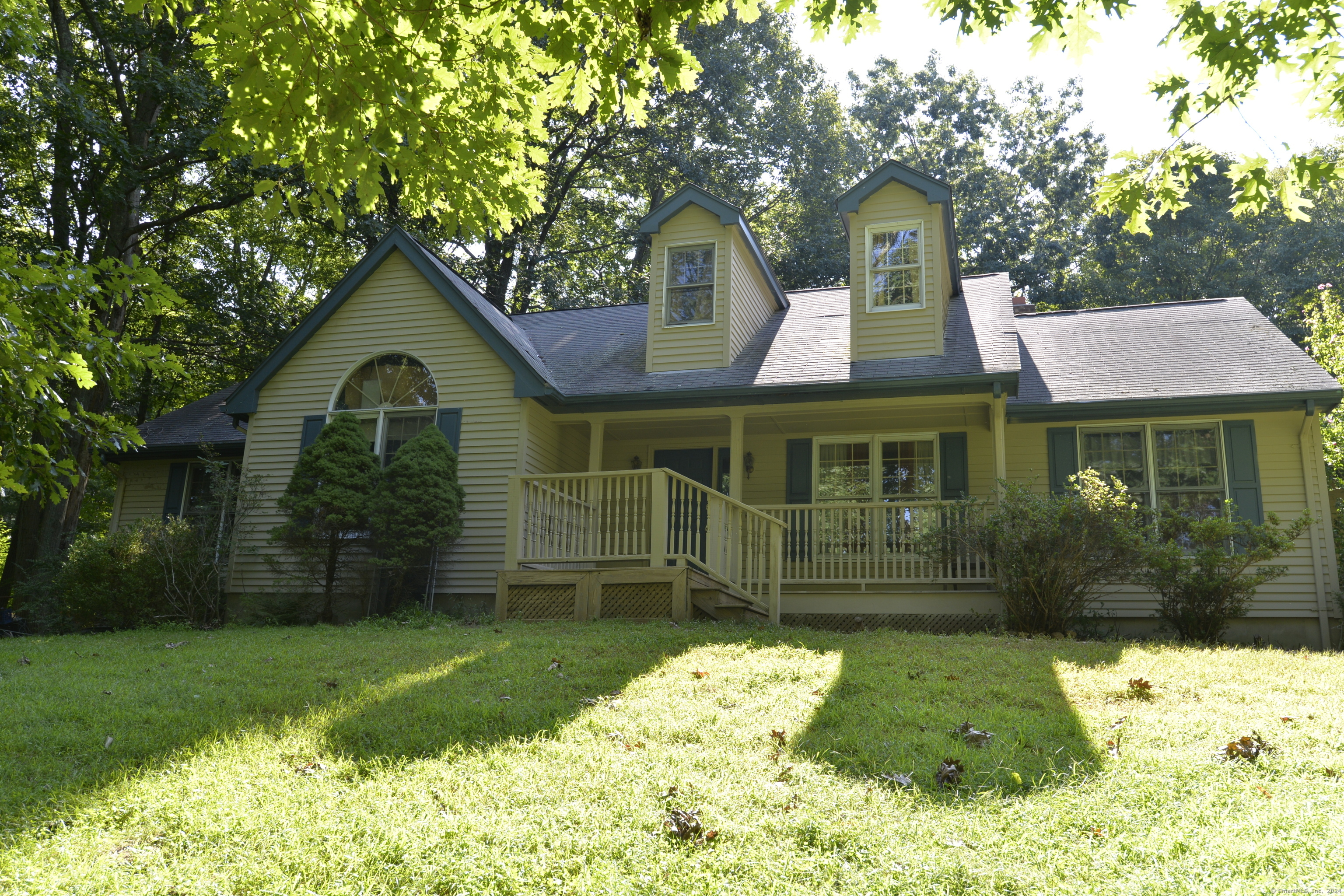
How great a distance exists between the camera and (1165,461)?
11.9 metres

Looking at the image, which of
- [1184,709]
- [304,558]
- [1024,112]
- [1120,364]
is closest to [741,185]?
[1024,112]

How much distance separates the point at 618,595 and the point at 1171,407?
719 centimetres

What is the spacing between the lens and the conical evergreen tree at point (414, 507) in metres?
11.6

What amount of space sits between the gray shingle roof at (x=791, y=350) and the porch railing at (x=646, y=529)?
81.0 inches

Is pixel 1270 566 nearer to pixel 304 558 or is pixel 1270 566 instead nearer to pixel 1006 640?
pixel 1006 640

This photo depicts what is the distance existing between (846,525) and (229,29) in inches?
381

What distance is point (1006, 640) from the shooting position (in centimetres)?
873

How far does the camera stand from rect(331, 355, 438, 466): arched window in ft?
43.2

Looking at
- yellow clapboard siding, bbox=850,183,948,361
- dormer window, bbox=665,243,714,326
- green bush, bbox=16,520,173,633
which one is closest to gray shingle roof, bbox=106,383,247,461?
green bush, bbox=16,520,173,633

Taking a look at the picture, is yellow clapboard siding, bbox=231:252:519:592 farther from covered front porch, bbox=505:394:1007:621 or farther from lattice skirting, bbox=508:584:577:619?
lattice skirting, bbox=508:584:577:619

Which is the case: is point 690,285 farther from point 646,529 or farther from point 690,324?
point 646,529

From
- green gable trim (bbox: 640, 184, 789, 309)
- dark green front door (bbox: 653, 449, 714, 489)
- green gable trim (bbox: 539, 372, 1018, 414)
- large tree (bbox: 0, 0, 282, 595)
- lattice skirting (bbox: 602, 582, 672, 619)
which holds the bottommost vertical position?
lattice skirting (bbox: 602, 582, 672, 619)

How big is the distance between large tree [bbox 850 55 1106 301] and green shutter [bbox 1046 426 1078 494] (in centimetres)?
1810

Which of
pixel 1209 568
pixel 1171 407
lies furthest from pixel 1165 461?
pixel 1209 568
